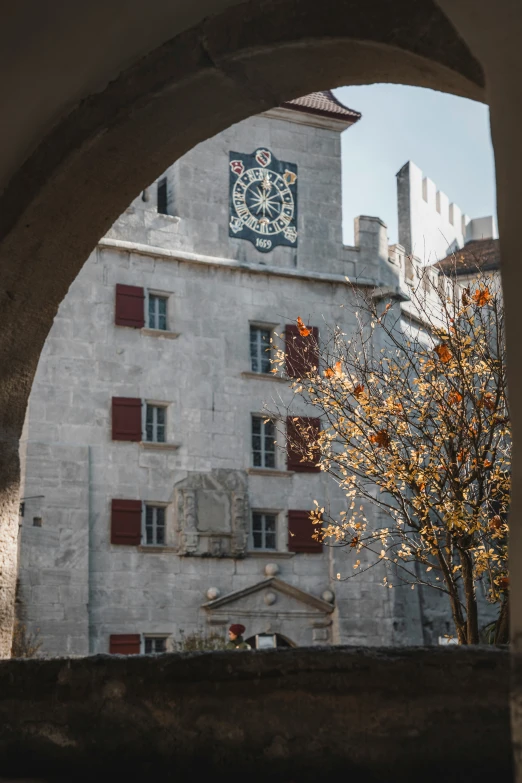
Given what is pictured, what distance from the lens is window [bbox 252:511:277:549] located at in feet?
64.3

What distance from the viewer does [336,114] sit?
2209 centimetres

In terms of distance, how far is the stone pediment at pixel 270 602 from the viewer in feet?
61.2

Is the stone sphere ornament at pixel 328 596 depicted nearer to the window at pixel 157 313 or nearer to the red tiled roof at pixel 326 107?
the window at pixel 157 313

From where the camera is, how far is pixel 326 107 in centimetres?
2203

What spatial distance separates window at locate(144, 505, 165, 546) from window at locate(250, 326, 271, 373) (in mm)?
3140

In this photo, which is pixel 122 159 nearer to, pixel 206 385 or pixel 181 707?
pixel 181 707

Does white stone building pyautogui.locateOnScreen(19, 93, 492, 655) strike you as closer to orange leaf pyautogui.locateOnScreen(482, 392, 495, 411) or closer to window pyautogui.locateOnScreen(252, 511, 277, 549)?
window pyautogui.locateOnScreen(252, 511, 277, 549)

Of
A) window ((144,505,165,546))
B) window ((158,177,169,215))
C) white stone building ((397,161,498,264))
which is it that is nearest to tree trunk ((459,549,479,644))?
window ((144,505,165,546))

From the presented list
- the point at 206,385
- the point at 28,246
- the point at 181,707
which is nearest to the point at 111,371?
the point at 206,385

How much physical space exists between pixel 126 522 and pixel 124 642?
190cm

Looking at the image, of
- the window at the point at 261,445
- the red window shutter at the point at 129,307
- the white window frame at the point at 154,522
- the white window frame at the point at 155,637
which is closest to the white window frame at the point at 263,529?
the window at the point at 261,445

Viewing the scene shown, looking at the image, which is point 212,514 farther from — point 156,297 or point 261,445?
point 156,297

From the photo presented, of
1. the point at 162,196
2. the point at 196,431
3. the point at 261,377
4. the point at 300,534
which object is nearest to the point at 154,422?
the point at 196,431

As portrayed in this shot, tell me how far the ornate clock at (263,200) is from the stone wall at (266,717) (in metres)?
18.5
